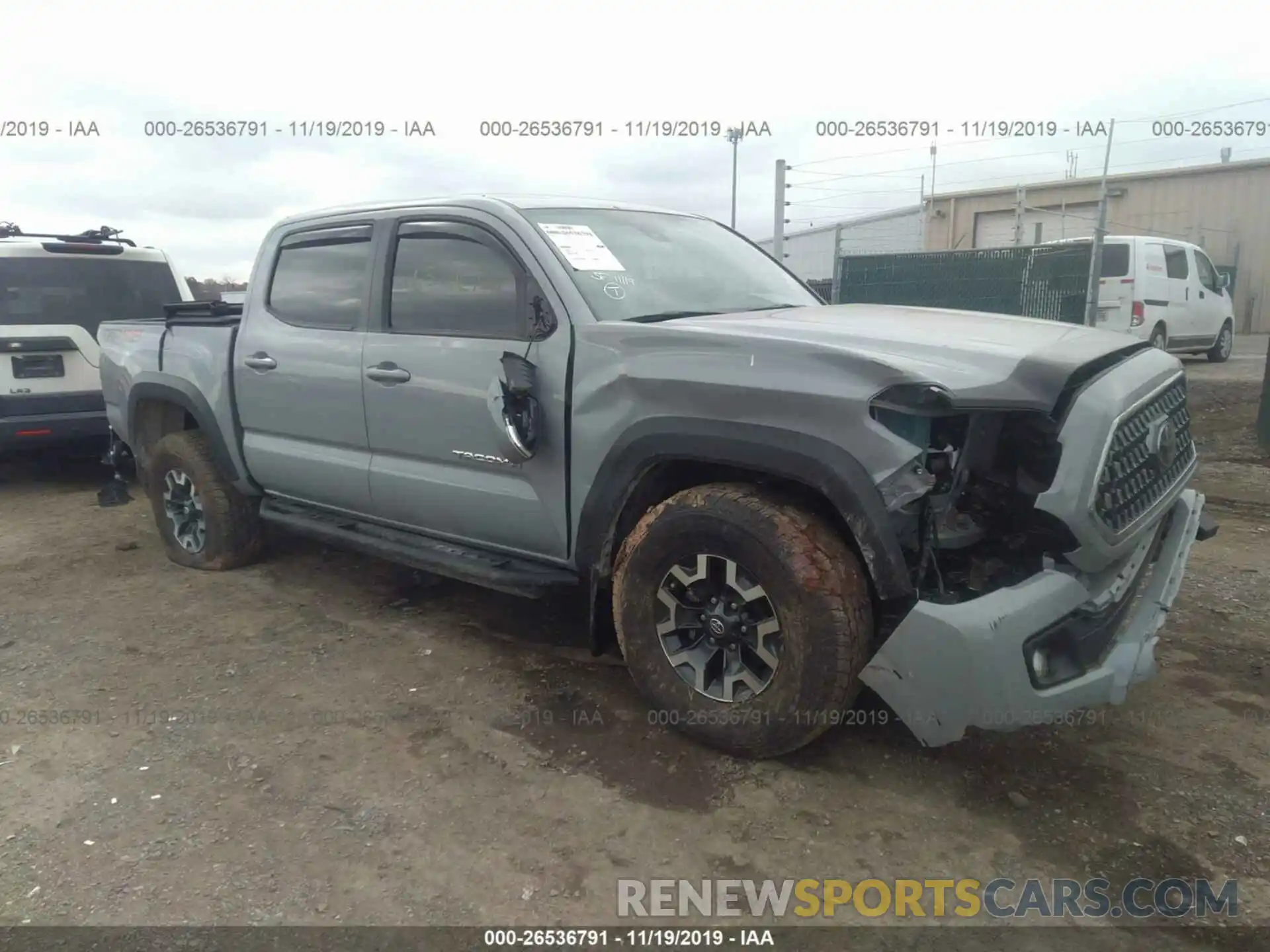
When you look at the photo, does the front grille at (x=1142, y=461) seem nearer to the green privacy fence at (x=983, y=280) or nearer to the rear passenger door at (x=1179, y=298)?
the green privacy fence at (x=983, y=280)

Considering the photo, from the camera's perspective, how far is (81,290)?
706 centimetres

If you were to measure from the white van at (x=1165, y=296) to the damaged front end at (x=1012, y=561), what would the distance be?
882cm

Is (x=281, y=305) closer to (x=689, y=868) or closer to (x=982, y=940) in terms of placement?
(x=689, y=868)

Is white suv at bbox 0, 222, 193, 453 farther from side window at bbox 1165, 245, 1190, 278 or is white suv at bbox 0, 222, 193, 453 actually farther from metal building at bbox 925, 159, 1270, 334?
metal building at bbox 925, 159, 1270, 334

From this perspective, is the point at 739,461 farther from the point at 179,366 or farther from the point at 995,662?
the point at 179,366

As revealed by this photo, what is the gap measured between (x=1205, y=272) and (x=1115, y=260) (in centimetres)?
257

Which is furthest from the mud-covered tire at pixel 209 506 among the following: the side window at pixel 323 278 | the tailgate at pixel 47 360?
the tailgate at pixel 47 360

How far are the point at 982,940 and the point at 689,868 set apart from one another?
76 cm

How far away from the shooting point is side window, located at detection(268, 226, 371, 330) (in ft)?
13.4

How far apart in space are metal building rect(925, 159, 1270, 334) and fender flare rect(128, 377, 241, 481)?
60.1 ft

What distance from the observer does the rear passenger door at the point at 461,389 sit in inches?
133

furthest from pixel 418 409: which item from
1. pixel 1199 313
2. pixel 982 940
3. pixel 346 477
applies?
pixel 1199 313

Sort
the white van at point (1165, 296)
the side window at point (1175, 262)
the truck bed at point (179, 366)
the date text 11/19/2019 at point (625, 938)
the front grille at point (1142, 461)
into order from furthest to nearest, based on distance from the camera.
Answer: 1. the side window at point (1175, 262)
2. the white van at point (1165, 296)
3. the truck bed at point (179, 366)
4. the front grille at point (1142, 461)
5. the date text 11/19/2019 at point (625, 938)

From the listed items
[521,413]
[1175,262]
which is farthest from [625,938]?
[1175,262]
